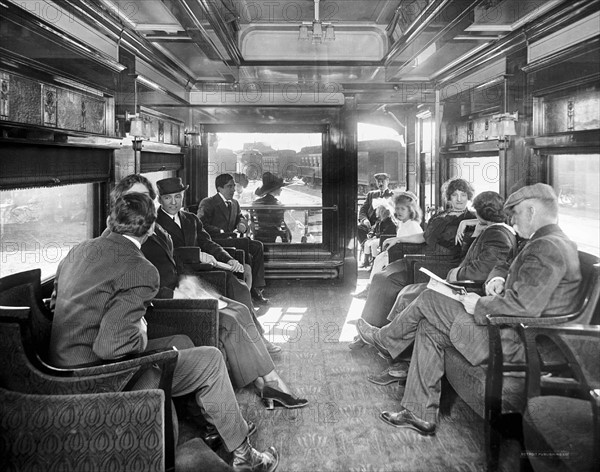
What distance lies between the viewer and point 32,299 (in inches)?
96.0

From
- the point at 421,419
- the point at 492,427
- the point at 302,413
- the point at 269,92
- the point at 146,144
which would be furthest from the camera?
the point at 269,92

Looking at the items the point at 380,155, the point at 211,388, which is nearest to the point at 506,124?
the point at 211,388

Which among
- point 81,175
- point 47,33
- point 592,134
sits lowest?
point 81,175

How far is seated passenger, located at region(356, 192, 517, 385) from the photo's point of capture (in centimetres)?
371

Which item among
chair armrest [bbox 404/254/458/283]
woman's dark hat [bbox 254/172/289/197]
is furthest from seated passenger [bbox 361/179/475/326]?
woman's dark hat [bbox 254/172/289/197]

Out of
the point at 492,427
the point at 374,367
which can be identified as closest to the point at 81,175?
the point at 374,367

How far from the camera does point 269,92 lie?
7262mm

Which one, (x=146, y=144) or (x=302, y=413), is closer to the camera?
(x=302, y=413)

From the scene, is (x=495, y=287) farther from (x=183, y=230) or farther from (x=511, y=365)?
(x=183, y=230)

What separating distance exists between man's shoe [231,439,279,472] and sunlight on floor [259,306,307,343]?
204cm

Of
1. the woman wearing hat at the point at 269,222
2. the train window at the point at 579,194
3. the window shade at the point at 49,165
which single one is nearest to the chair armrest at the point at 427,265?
the train window at the point at 579,194

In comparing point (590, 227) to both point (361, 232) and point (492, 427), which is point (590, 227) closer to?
point (492, 427)

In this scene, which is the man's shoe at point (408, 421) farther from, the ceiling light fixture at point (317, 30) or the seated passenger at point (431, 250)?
the ceiling light fixture at point (317, 30)

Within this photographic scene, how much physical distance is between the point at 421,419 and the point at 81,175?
253 centimetres
